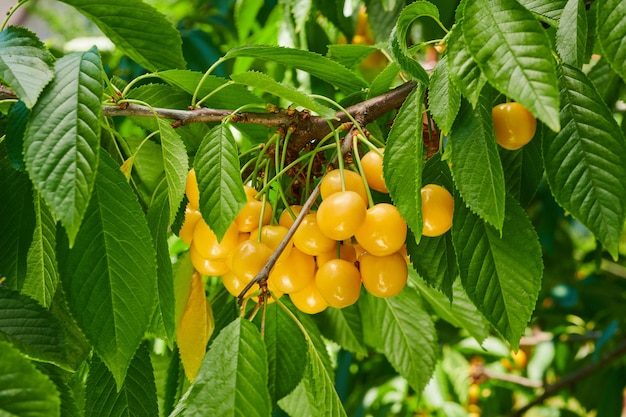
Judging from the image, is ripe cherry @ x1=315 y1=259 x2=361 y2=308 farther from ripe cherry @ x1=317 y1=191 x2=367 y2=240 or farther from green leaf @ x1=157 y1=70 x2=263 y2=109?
green leaf @ x1=157 y1=70 x2=263 y2=109

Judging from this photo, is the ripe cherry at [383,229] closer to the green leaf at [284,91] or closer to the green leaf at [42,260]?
the green leaf at [284,91]

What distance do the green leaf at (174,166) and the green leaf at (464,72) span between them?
0.22m

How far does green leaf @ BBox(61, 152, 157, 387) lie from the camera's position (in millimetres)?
490

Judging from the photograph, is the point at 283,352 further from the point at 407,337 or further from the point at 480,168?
the point at 407,337

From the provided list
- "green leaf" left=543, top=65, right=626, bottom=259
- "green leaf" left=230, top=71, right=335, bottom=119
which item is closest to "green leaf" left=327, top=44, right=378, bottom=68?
"green leaf" left=230, top=71, right=335, bottom=119

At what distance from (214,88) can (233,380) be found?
0.33 m

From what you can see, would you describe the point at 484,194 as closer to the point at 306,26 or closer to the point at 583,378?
the point at 306,26

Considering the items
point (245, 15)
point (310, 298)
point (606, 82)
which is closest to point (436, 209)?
point (310, 298)

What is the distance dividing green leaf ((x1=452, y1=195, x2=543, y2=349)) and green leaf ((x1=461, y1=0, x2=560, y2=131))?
0.43 ft

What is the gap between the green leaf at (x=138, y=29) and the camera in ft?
2.10

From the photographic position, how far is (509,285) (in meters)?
0.52

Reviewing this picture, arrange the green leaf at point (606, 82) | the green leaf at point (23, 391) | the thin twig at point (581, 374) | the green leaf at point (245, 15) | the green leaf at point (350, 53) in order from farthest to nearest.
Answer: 1. the thin twig at point (581, 374)
2. the green leaf at point (245, 15)
3. the green leaf at point (606, 82)
4. the green leaf at point (350, 53)
5. the green leaf at point (23, 391)

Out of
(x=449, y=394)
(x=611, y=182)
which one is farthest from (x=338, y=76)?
(x=449, y=394)

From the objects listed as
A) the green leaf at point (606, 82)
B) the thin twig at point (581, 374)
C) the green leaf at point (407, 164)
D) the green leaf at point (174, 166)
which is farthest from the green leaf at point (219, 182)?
the thin twig at point (581, 374)
